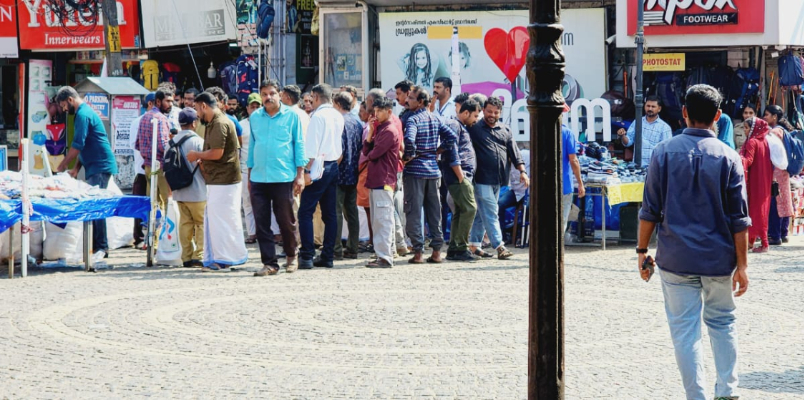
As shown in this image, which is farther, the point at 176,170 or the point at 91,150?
the point at 91,150

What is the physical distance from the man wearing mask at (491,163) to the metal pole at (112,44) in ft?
32.4

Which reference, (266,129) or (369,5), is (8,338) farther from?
(369,5)

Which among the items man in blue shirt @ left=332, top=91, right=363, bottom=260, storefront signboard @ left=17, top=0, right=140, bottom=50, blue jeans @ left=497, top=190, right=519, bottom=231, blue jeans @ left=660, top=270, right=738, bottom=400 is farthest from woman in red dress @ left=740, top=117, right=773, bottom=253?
storefront signboard @ left=17, top=0, right=140, bottom=50

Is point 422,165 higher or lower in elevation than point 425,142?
lower

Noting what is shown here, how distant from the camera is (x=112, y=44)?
22375 millimetres

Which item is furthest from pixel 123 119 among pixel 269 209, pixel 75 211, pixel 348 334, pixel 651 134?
pixel 348 334

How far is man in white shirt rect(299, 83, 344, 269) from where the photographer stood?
41.4 ft

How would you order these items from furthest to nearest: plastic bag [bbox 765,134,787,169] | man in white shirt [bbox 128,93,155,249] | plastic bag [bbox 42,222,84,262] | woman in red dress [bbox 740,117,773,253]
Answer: plastic bag [bbox 765,134,787,169], woman in red dress [bbox 740,117,773,253], man in white shirt [bbox 128,93,155,249], plastic bag [bbox 42,222,84,262]

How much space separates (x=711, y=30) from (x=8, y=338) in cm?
1291

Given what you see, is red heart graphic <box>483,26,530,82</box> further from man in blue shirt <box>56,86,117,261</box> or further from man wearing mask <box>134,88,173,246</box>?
man in blue shirt <box>56,86,117,261</box>

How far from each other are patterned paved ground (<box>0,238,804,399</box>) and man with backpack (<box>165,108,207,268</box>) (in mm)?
551

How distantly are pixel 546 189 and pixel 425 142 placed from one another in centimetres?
757

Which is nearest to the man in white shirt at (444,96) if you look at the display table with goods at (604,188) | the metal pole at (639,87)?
the display table with goods at (604,188)

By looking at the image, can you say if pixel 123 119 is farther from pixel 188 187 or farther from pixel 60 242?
pixel 188 187
